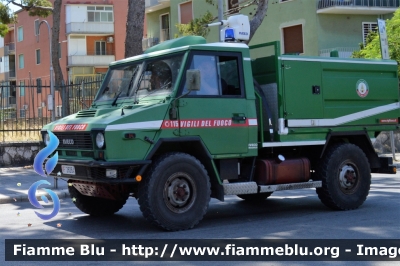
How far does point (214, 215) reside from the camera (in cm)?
1059

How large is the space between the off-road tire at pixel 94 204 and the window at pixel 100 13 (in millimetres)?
46740

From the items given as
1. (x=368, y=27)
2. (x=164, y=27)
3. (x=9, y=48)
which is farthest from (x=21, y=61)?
(x=368, y=27)

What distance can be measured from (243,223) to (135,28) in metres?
9.41

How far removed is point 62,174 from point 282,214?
137 inches

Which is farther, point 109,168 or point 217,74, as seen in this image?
point 217,74

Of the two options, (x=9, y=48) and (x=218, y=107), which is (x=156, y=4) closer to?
(x=9, y=48)

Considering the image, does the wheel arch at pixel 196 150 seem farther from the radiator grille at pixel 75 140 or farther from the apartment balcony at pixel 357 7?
the apartment balcony at pixel 357 7

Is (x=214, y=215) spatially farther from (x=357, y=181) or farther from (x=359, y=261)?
(x=359, y=261)

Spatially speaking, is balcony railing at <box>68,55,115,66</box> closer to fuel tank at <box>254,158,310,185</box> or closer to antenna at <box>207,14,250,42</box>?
antenna at <box>207,14,250,42</box>

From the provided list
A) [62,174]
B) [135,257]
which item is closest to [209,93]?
[62,174]

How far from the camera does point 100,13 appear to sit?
5578cm

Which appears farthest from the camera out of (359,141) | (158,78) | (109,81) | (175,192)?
(359,141)

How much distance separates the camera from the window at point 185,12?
38.8m

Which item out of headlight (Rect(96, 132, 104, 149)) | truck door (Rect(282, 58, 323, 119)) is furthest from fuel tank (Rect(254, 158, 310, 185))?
headlight (Rect(96, 132, 104, 149))
